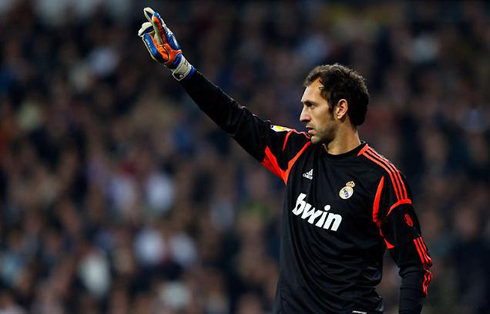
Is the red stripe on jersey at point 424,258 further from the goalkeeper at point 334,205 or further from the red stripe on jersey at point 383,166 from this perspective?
the red stripe on jersey at point 383,166

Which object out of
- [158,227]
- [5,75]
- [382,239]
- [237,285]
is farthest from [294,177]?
[5,75]

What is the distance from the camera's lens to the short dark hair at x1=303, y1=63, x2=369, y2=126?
429 cm

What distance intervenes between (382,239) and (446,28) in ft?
26.3

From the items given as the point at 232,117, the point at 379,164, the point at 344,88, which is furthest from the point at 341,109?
the point at 232,117

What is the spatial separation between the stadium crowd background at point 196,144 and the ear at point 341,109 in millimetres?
3959

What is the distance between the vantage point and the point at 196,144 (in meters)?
10.7

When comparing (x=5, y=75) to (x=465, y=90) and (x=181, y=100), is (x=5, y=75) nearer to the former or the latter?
(x=181, y=100)

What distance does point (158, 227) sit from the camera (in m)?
9.66

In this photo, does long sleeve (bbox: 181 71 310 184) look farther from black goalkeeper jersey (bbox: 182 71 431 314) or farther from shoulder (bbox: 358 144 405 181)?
shoulder (bbox: 358 144 405 181)

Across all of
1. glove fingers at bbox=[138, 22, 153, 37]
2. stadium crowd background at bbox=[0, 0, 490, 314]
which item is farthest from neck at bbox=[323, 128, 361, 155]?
stadium crowd background at bbox=[0, 0, 490, 314]

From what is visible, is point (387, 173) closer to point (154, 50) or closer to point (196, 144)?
point (154, 50)

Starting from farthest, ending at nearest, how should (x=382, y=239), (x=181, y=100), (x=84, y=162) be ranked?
(x=181, y=100)
(x=84, y=162)
(x=382, y=239)

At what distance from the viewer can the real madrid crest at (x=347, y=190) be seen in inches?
166

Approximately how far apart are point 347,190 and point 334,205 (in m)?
0.09
